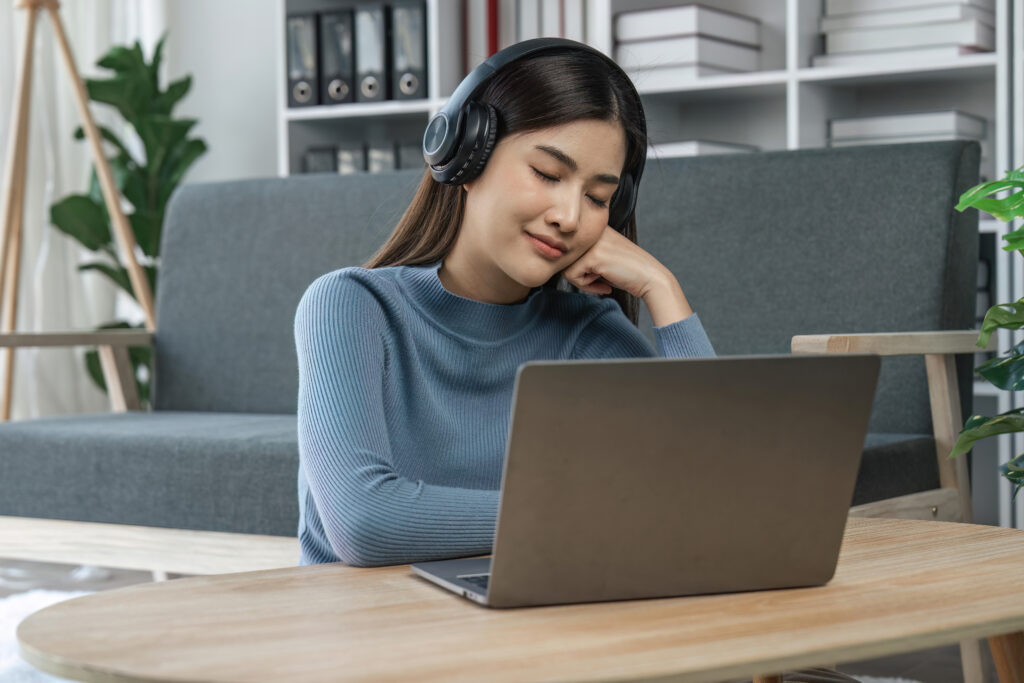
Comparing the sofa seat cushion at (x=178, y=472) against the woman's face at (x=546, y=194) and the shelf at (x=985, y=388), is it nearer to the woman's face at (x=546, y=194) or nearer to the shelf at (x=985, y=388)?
the shelf at (x=985, y=388)

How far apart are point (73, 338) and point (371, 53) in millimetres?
1206

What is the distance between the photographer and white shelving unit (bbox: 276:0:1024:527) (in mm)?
2590

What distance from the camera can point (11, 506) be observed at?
88.4 inches

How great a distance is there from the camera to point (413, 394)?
1.17m

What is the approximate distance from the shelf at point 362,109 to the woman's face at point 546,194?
2178 millimetres

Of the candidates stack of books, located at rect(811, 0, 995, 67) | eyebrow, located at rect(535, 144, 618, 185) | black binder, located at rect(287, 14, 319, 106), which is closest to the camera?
eyebrow, located at rect(535, 144, 618, 185)

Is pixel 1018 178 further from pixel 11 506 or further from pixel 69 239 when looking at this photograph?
pixel 69 239

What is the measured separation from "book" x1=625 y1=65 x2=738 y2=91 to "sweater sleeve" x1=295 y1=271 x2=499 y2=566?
2014 mm

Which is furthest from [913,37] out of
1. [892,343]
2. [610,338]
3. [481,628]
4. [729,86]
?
[481,628]

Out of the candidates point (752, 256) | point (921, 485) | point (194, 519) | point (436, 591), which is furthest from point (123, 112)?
point (436, 591)

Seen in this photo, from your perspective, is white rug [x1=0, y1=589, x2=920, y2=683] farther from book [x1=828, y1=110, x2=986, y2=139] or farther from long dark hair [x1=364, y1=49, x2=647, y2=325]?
book [x1=828, y1=110, x2=986, y2=139]

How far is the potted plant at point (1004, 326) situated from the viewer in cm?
158

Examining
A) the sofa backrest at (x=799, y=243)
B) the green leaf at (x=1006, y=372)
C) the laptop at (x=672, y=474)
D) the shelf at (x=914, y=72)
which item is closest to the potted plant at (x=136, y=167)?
the sofa backrest at (x=799, y=243)

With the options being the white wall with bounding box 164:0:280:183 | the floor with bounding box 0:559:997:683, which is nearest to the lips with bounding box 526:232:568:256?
the floor with bounding box 0:559:997:683
